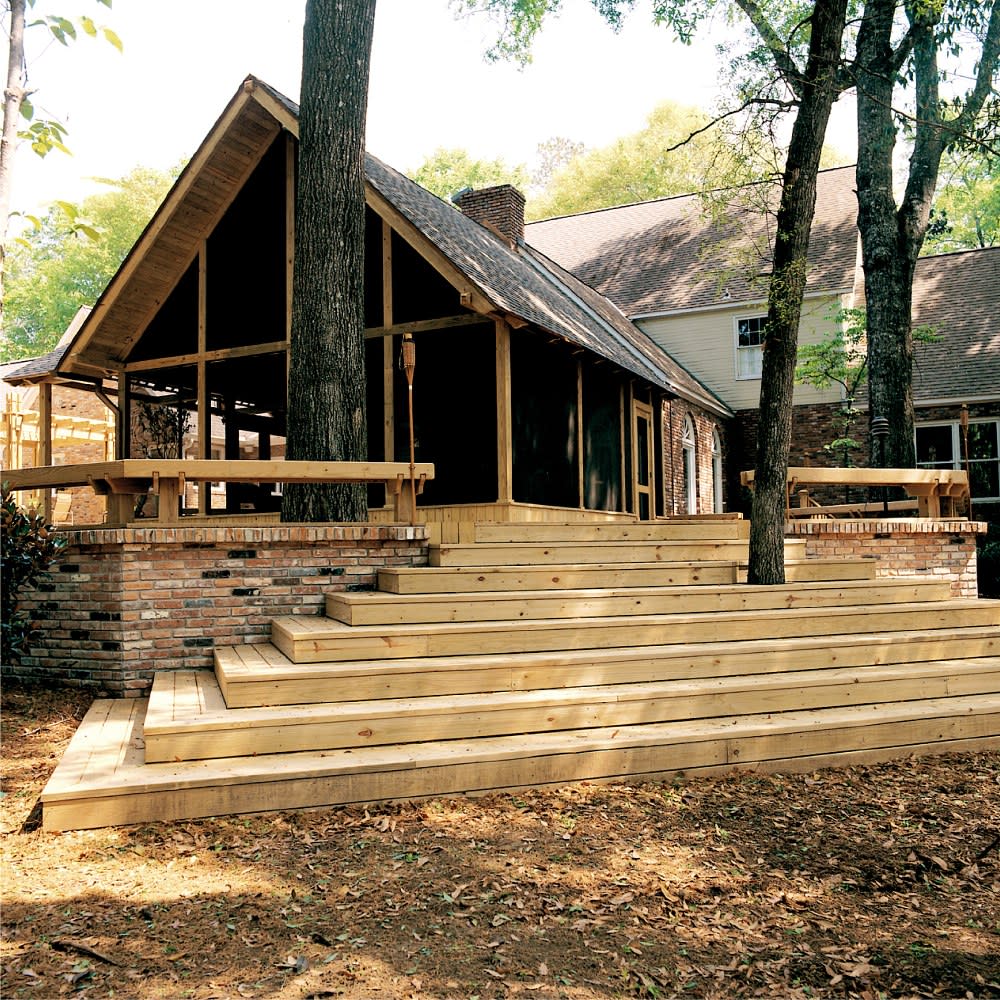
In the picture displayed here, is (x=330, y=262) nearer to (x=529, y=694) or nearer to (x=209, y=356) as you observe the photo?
(x=529, y=694)

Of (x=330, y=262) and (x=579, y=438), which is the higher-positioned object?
(x=330, y=262)

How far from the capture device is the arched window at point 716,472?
61.2 feet

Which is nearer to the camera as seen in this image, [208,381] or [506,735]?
[506,735]

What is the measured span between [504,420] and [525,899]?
692 cm

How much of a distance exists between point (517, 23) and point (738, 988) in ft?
43.9

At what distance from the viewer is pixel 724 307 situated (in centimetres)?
1923

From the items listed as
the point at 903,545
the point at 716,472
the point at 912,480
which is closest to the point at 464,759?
the point at 903,545

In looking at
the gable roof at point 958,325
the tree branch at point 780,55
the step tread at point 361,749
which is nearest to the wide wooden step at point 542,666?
the step tread at point 361,749

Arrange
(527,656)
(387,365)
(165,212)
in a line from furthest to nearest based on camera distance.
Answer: (165,212)
(387,365)
(527,656)

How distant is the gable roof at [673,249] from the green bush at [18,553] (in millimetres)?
14132

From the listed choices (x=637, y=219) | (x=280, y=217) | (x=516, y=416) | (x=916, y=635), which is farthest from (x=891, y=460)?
(x=637, y=219)

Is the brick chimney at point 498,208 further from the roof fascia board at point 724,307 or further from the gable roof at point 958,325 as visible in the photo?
the gable roof at point 958,325

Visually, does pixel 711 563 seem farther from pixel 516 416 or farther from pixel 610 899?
pixel 610 899

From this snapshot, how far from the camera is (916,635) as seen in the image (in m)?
6.42
